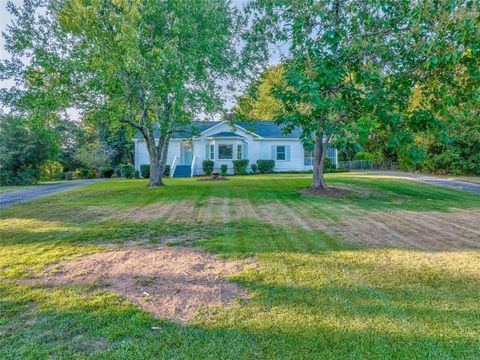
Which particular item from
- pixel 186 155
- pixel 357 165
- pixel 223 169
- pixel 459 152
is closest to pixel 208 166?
pixel 223 169

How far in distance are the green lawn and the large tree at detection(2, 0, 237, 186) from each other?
249 inches

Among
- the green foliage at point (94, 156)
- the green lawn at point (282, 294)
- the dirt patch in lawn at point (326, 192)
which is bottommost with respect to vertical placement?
the green lawn at point (282, 294)

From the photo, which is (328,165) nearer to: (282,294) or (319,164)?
(319,164)

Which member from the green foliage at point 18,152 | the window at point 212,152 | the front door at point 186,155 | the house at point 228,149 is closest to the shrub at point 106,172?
the house at point 228,149

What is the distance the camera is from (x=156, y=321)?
3340mm

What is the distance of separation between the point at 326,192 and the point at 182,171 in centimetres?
1680

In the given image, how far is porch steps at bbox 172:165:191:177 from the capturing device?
28125 mm

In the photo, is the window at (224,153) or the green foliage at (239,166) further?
the window at (224,153)

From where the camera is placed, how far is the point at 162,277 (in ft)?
14.6

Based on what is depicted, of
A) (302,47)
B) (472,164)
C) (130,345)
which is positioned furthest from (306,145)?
(472,164)

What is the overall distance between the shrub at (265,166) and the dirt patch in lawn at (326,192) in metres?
A: 15.0

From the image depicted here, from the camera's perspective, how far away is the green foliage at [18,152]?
2103 centimetres

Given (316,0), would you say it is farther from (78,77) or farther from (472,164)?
(472,164)

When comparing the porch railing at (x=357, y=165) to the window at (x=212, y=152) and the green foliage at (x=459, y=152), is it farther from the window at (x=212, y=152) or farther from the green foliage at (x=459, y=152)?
the window at (x=212, y=152)
